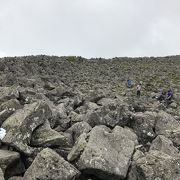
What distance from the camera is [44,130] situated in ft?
57.2

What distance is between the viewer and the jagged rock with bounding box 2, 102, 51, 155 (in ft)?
52.9

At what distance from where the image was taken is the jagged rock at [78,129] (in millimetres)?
18962

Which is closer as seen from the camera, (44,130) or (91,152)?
(91,152)

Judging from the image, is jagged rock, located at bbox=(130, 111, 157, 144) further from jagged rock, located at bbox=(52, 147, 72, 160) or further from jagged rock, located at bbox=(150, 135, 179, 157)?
jagged rock, located at bbox=(52, 147, 72, 160)

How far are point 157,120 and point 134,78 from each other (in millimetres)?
41716

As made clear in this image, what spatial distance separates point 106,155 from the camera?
15.5m

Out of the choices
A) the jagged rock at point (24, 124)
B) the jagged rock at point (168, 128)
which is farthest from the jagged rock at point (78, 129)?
the jagged rock at point (168, 128)

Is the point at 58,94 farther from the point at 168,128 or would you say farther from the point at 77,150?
the point at 77,150

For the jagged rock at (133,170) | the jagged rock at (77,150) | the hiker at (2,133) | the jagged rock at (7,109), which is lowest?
the jagged rock at (133,170)

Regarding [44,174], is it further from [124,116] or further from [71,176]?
[124,116]

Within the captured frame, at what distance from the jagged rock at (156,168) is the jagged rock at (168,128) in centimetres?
478

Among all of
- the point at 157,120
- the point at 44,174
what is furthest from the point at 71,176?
the point at 157,120

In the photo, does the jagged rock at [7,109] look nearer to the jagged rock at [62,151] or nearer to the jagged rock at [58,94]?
the jagged rock at [62,151]

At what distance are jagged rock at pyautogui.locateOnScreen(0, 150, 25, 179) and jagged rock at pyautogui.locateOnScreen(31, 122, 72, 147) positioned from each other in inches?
49.9
